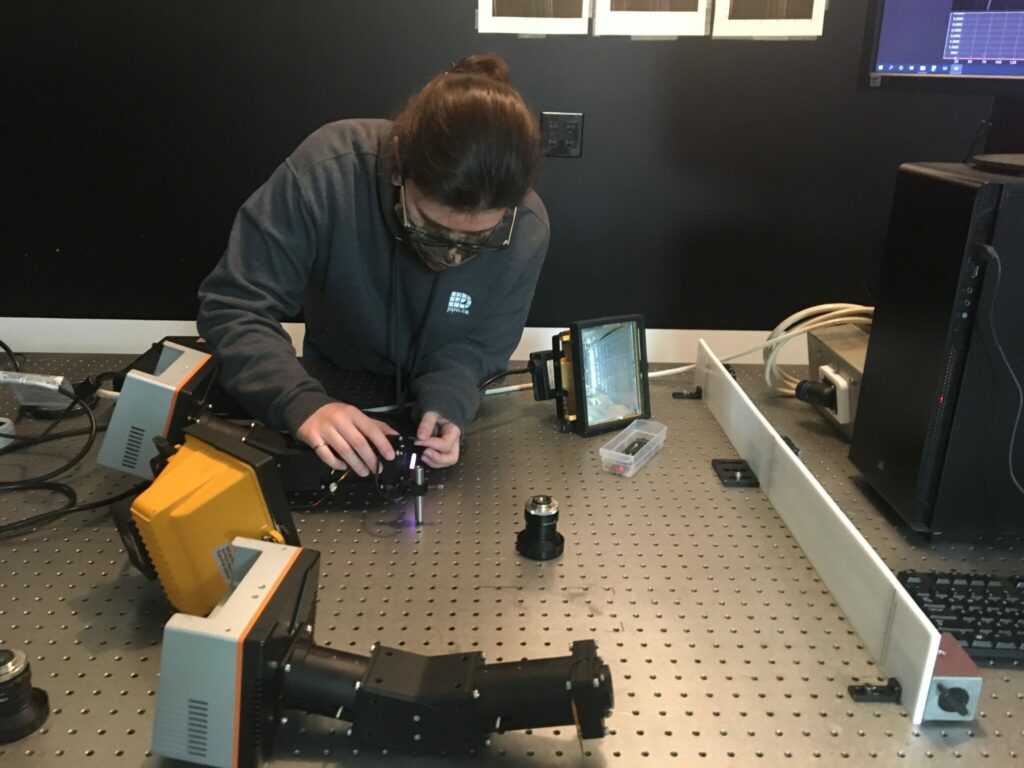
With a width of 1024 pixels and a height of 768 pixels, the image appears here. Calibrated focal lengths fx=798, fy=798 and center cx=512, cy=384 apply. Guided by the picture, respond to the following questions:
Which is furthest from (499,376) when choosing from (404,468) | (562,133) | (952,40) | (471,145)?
(952,40)

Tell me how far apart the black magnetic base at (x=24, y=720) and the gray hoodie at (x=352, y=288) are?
1.38 feet

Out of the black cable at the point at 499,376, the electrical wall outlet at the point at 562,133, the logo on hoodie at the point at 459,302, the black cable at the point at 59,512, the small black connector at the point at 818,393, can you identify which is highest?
the electrical wall outlet at the point at 562,133

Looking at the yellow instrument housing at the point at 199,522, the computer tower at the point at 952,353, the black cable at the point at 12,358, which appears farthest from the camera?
the black cable at the point at 12,358

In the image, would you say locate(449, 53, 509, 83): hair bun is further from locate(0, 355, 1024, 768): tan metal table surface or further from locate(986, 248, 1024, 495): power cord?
locate(986, 248, 1024, 495): power cord

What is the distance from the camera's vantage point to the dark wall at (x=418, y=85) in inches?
62.2

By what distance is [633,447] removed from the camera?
122cm

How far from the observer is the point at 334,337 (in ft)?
4.68

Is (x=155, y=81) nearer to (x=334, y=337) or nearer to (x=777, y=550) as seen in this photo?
(x=334, y=337)

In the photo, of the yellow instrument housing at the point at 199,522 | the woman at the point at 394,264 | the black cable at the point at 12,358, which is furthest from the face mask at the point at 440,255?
the black cable at the point at 12,358

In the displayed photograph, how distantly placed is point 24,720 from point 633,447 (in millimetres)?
831

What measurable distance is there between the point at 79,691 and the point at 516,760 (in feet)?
1.33

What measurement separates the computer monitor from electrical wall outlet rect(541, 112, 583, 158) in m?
0.63

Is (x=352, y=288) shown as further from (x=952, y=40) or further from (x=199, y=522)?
(x=952, y=40)

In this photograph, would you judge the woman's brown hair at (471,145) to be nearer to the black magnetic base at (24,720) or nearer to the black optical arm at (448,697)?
the black optical arm at (448,697)
